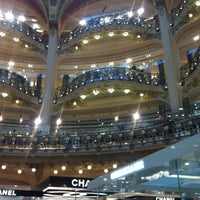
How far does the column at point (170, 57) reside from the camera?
18.6 metres

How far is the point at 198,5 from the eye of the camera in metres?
19.4

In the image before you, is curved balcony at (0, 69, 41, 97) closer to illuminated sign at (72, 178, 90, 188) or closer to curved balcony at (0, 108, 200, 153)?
curved balcony at (0, 108, 200, 153)

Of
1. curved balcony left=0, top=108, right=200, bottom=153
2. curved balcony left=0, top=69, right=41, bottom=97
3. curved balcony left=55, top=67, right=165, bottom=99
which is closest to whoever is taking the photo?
curved balcony left=0, top=108, right=200, bottom=153

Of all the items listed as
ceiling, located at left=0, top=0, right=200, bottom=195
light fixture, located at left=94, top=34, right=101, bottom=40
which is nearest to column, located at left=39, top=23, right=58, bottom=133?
ceiling, located at left=0, top=0, right=200, bottom=195

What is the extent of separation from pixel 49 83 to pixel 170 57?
9.32 metres

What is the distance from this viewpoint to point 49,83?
22172 millimetres

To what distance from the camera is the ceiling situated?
817 inches

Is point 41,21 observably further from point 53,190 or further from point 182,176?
point 182,176

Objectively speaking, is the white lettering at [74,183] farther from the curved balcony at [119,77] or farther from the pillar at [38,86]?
the pillar at [38,86]

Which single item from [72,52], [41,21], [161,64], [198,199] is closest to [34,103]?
[72,52]

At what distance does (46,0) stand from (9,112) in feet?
34.8

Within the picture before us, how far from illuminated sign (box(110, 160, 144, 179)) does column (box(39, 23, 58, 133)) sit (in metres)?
12.0

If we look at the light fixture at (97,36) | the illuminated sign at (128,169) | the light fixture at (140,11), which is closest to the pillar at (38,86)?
the light fixture at (97,36)

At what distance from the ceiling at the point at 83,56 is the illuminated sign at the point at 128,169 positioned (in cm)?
1070
